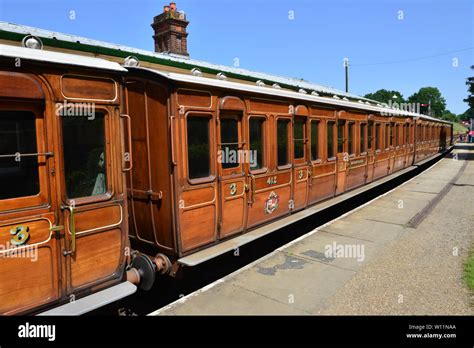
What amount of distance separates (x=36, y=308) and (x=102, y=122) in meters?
2.01

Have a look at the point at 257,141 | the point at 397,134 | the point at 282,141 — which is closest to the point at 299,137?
the point at 282,141

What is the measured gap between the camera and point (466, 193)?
12.5 m

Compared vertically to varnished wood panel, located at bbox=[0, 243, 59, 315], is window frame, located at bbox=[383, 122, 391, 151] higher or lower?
higher

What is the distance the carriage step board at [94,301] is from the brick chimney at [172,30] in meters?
9.69

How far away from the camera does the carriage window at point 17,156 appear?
10.4 feet

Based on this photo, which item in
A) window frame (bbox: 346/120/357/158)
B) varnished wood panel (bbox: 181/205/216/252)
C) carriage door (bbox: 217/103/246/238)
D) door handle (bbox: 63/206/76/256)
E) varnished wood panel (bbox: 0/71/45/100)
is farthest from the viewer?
window frame (bbox: 346/120/357/158)

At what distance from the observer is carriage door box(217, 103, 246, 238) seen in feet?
17.7

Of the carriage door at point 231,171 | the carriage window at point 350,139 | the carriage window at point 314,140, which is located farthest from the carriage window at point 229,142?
the carriage window at point 350,139

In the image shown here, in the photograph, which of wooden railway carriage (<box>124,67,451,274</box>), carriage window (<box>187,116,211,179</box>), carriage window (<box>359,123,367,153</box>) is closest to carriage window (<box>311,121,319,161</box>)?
wooden railway carriage (<box>124,67,451,274</box>)

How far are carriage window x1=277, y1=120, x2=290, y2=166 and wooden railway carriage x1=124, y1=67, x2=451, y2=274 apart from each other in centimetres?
2

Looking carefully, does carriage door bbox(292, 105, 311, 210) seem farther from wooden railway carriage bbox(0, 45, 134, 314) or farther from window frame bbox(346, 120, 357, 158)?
wooden railway carriage bbox(0, 45, 134, 314)

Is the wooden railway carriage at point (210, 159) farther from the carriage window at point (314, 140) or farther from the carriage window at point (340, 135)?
the carriage window at point (340, 135)
